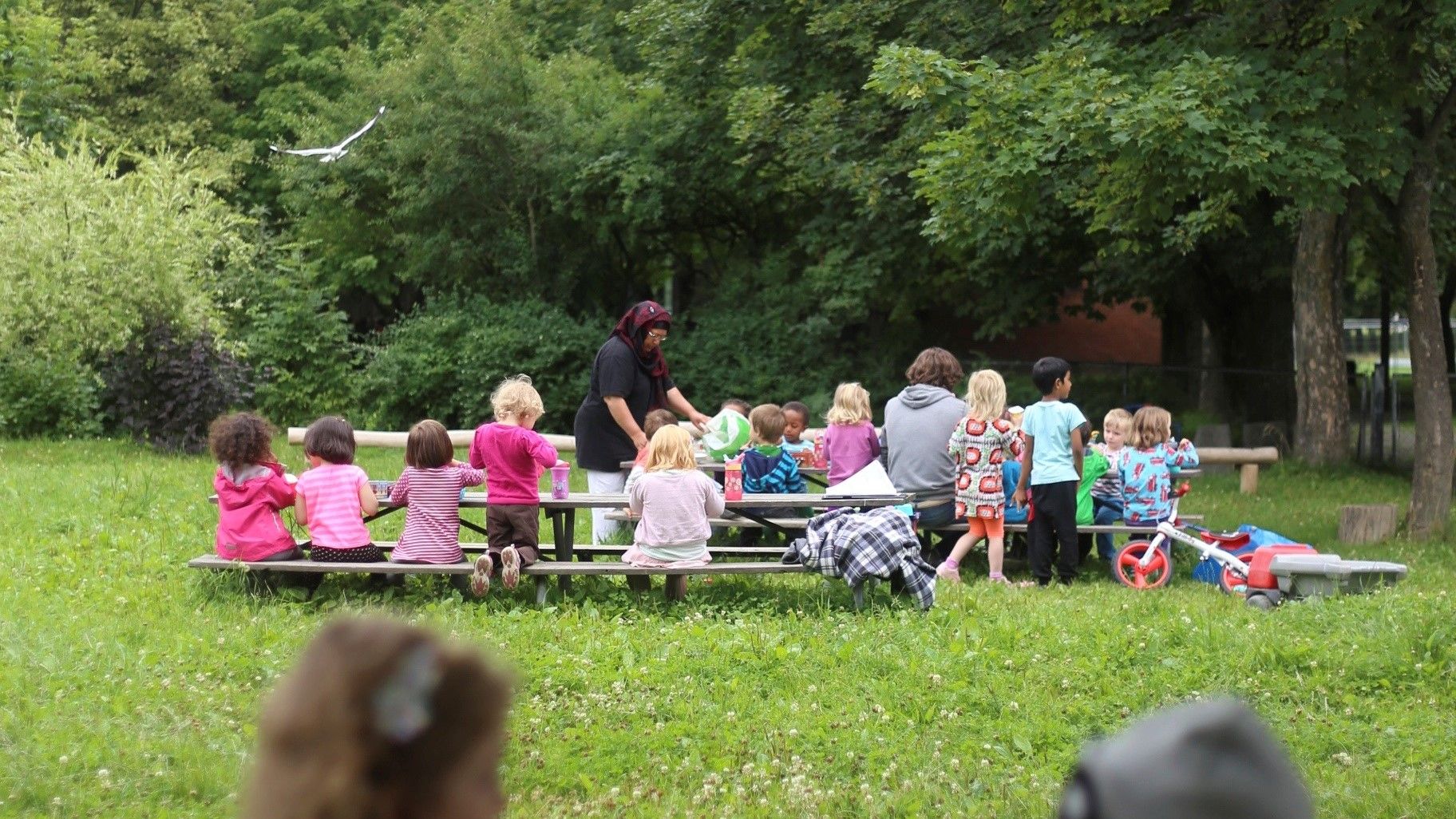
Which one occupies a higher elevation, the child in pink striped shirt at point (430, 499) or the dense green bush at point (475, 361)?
the dense green bush at point (475, 361)

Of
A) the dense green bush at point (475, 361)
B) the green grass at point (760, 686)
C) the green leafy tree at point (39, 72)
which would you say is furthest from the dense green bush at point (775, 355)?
the green grass at point (760, 686)

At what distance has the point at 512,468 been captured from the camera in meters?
9.23

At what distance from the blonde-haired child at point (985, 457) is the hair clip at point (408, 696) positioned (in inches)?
375

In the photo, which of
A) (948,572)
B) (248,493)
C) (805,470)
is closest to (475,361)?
(805,470)

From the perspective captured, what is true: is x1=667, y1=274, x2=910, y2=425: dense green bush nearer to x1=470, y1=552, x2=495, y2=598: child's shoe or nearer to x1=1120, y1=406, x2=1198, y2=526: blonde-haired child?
x1=1120, y1=406, x2=1198, y2=526: blonde-haired child

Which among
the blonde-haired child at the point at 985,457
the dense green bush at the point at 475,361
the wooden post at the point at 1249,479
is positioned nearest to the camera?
the blonde-haired child at the point at 985,457

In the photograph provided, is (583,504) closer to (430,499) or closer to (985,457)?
(430,499)

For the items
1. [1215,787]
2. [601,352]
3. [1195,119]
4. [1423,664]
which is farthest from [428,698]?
[1195,119]

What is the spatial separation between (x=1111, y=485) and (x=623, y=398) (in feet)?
13.6

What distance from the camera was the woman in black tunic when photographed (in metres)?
10.2

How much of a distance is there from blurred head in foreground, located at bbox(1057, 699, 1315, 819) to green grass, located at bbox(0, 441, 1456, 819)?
14.3 ft

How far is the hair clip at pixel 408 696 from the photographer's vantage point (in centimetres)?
142

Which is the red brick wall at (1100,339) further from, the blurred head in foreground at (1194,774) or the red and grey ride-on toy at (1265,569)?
the blurred head in foreground at (1194,774)

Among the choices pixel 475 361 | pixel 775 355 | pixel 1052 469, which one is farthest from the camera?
pixel 475 361
